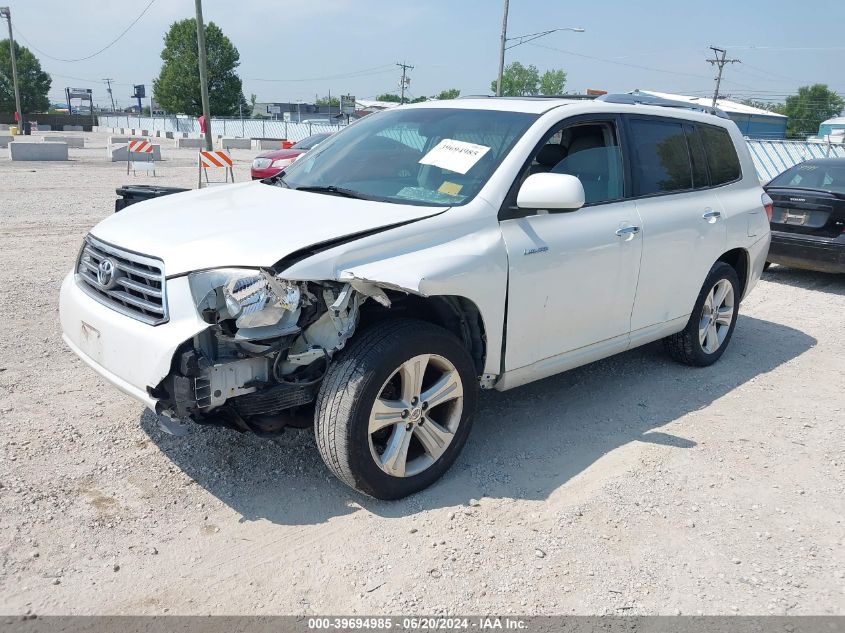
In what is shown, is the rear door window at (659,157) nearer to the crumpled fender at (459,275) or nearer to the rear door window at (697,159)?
the rear door window at (697,159)

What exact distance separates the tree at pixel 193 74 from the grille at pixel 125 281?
270 feet

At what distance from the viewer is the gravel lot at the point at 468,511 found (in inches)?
109

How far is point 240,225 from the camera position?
3.26 metres

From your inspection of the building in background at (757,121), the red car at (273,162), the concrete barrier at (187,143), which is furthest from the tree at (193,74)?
the red car at (273,162)

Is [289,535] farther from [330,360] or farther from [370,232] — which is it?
[370,232]

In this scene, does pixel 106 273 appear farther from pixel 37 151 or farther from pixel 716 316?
pixel 37 151

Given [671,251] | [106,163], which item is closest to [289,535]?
[671,251]

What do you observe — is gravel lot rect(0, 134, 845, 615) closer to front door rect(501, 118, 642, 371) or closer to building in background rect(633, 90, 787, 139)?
front door rect(501, 118, 642, 371)

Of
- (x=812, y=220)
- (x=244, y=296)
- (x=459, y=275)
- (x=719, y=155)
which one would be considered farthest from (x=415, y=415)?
(x=812, y=220)

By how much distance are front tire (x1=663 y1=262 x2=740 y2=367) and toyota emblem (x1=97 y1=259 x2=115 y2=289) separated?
12.9 ft

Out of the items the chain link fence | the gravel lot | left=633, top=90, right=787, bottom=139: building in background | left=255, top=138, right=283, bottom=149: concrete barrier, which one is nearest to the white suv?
the gravel lot

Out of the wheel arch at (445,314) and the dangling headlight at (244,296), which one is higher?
the dangling headlight at (244,296)

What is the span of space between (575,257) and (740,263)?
8.00 feet

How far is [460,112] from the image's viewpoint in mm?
4211
